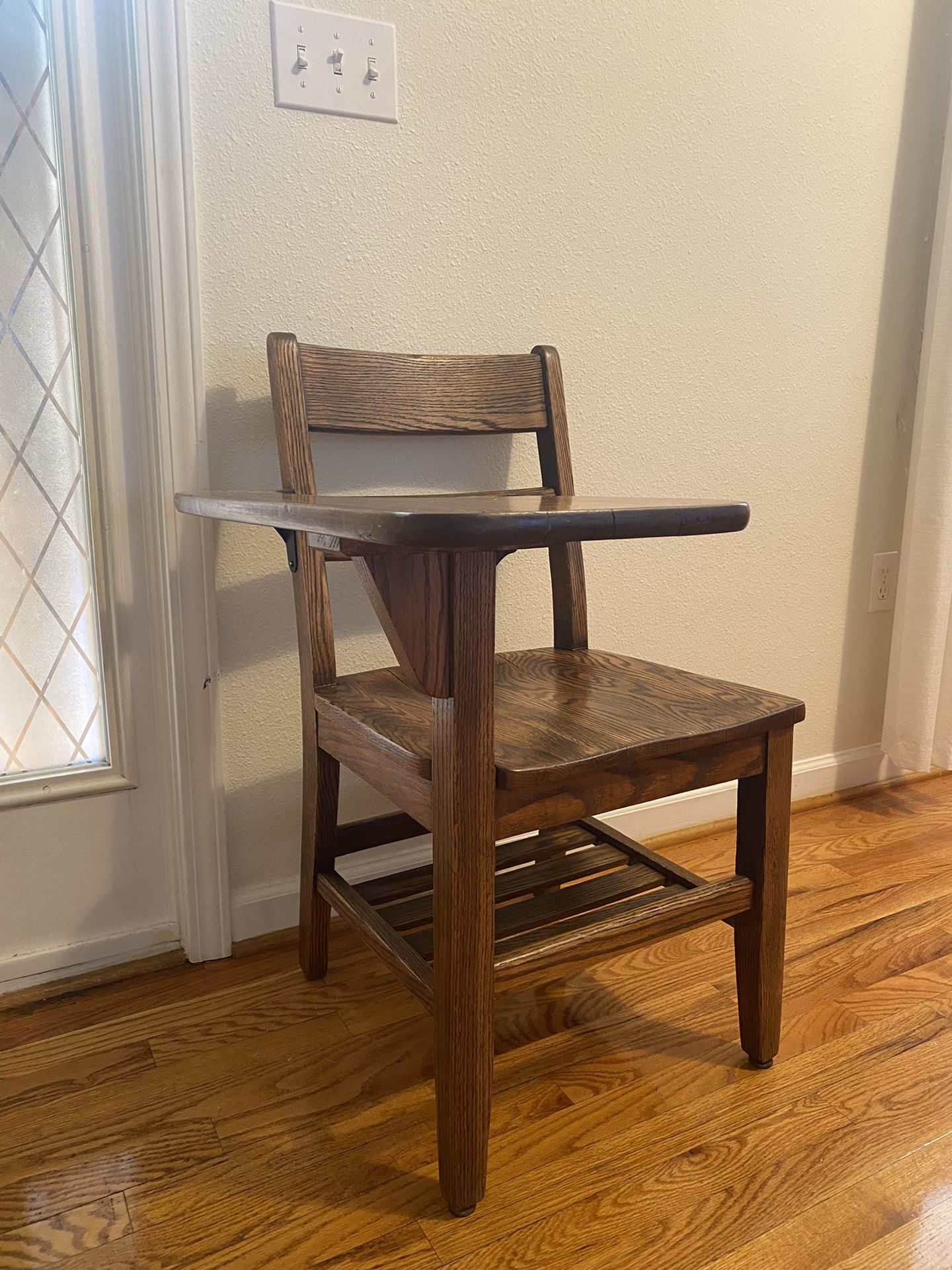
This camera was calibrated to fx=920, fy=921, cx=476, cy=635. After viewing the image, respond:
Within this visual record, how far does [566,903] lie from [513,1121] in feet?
0.69

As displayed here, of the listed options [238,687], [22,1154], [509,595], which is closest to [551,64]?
[509,595]

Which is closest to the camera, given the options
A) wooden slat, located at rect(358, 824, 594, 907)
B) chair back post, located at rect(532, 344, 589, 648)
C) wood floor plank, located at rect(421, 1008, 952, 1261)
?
wood floor plank, located at rect(421, 1008, 952, 1261)

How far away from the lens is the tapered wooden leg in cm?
67

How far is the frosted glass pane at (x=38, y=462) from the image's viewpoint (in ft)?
3.15

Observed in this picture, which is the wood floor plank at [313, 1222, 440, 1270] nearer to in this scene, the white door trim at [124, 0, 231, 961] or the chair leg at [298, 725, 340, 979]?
the chair leg at [298, 725, 340, 979]

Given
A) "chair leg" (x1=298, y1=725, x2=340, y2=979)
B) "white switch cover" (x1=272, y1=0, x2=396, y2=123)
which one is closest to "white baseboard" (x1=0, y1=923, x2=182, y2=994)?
"chair leg" (x1=298, y1=725, x2=340, y2=979)

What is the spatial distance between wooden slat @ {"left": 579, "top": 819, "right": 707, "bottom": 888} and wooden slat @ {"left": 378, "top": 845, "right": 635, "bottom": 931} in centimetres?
1

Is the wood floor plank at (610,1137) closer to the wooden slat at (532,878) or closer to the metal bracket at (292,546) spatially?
the wooden slat at (532,878)

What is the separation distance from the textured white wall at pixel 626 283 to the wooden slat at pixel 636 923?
0.47m

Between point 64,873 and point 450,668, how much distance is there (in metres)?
0.68

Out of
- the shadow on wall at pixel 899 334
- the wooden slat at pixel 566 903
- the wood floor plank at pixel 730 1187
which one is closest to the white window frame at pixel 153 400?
the wooden slat at pixel 566 903

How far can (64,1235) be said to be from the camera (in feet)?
2.46

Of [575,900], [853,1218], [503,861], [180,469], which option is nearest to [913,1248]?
[853,1218]

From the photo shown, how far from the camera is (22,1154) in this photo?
84 centimetres
